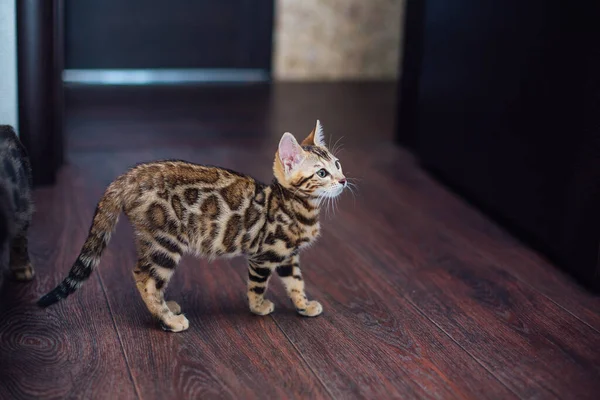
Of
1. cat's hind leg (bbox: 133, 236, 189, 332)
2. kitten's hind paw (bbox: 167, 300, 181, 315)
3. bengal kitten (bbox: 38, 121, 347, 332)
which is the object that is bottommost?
kitten's hind paw (bbox: 167, 300, 181, 315)

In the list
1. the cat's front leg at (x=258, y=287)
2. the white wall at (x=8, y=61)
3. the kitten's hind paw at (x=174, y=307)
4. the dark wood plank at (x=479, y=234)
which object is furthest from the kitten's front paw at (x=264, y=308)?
the white wall at (x=8, y=61)

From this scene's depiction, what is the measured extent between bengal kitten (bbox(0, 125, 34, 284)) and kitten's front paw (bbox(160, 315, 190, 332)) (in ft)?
1.36

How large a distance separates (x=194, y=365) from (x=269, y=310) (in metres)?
0.33

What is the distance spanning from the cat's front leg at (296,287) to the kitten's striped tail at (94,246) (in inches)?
18.4

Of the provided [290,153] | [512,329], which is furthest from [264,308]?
[512,329]

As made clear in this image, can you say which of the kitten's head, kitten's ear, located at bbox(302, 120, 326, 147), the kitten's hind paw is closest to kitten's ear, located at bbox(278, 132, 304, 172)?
the kitten's head

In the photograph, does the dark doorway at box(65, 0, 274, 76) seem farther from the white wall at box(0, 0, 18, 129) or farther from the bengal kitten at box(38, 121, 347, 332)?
the bengal kitten at box(38, 121, 347, 332)

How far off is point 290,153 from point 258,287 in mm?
372

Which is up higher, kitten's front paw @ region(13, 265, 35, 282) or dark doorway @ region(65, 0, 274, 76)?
dark doorway @ region(65, 0, 274, 76)

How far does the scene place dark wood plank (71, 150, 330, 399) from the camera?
193 centimetres

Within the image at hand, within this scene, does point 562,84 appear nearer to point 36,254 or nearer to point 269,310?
point 269,310

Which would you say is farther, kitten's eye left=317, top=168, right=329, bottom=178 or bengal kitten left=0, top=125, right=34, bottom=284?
kitten's eye left=317, top=168, right=329, bottom=178

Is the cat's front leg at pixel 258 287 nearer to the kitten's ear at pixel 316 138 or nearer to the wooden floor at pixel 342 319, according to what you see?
the wooden floor at pixel 342 319

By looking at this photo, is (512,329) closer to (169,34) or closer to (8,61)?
(8,61)
